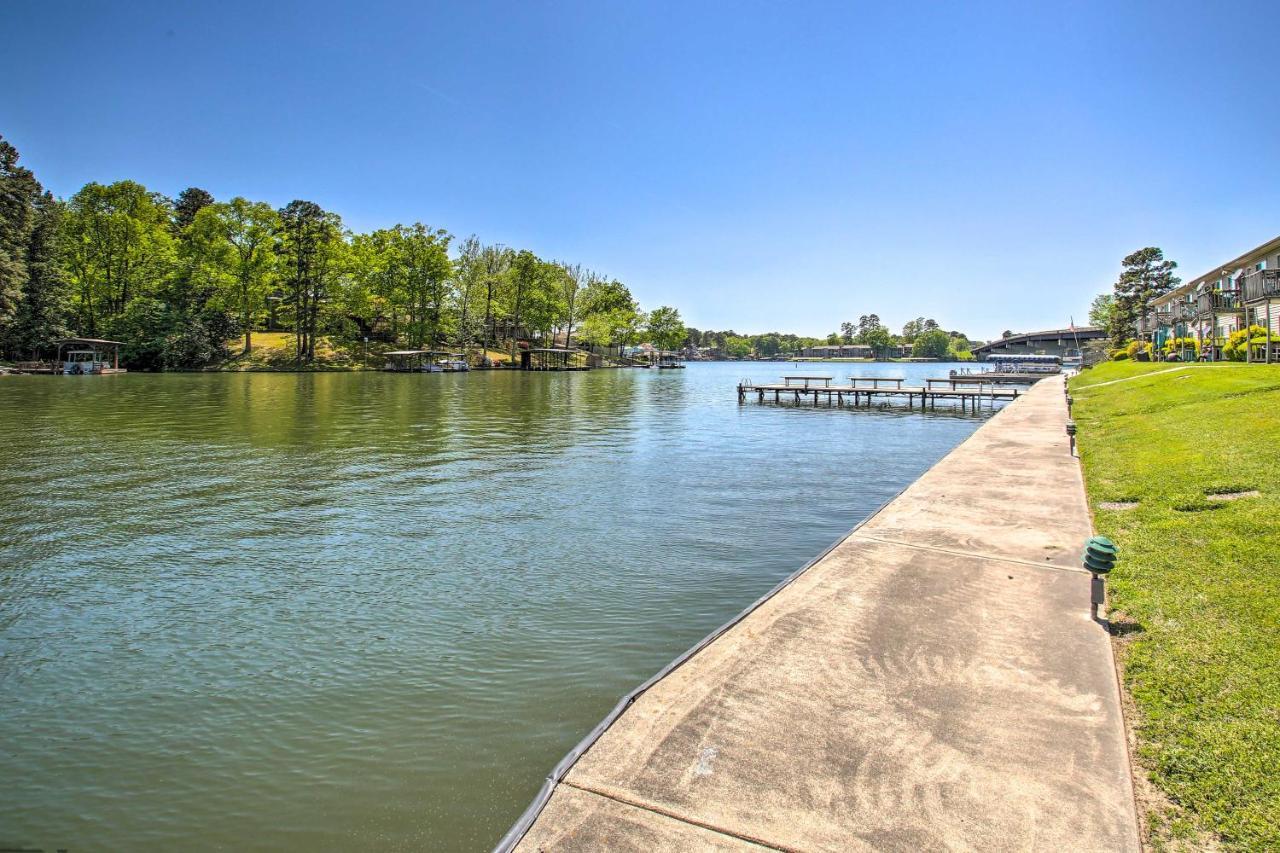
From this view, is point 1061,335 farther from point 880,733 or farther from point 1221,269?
point 880,733

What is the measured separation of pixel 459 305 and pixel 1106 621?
93.3 meters

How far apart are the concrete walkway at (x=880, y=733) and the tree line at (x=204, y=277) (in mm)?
69850

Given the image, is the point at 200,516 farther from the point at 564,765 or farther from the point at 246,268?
the point at 246,268

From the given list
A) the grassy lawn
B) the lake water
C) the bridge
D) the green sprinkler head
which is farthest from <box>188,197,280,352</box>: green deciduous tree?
the bridge

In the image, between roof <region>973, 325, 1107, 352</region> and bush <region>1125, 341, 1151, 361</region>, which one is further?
roof <region>973, 325, 1107, 352</region>

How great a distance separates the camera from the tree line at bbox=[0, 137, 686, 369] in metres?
59.8

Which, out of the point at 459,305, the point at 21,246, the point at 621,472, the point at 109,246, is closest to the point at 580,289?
the point at 459,305

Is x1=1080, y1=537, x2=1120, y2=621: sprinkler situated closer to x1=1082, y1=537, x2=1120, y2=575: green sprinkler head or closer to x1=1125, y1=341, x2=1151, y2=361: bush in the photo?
x1=1082, y1=537, x2=1120, y2=575: green sprinkler head

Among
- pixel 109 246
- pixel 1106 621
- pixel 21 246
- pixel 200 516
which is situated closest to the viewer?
pixel 1106 621

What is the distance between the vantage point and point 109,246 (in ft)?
222

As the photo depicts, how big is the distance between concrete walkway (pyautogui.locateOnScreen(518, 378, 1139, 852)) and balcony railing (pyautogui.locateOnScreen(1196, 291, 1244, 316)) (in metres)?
38.1

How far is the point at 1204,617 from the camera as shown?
5.52 meters

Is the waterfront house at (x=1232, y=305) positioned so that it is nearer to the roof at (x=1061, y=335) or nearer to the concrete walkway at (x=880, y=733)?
the concrete walkway at (x=880, y=733)

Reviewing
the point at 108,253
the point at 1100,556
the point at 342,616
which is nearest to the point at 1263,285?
the point at 1100,556
